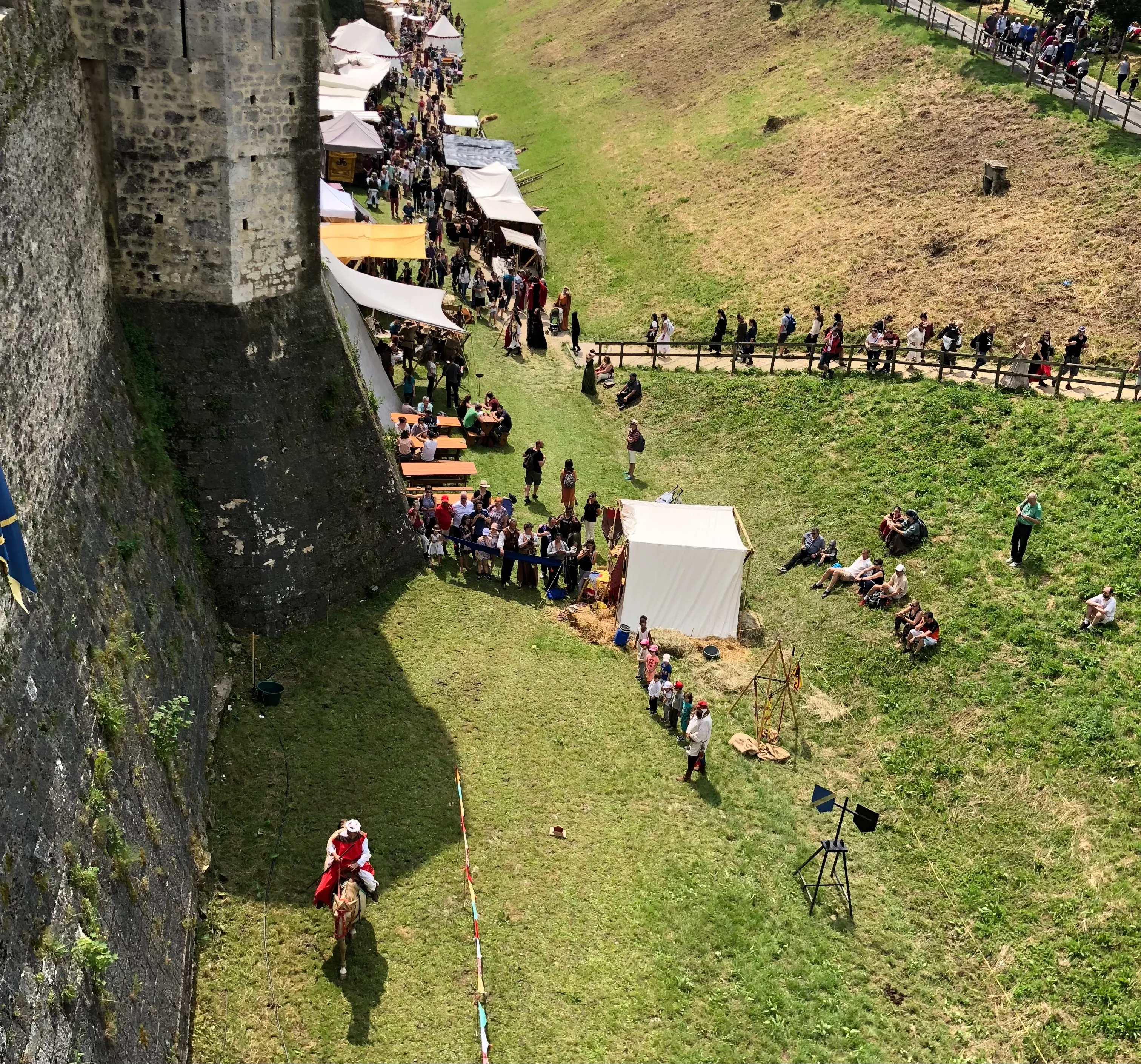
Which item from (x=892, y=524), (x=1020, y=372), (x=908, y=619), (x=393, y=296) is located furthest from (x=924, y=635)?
(x=393, y=296)

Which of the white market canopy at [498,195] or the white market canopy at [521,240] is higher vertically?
the white market canopy at [498,195]

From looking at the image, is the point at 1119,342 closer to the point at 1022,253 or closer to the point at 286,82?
Result: the point at 1022,253

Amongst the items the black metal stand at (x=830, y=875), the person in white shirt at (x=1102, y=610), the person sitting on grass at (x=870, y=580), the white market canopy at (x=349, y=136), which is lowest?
the black metal stand at (x=830, y=875)

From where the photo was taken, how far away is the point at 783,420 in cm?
2281

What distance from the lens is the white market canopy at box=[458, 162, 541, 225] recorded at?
31.8 m

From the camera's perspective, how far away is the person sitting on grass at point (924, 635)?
1589 centimetres

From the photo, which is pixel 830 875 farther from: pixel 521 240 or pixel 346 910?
pixel 521 240

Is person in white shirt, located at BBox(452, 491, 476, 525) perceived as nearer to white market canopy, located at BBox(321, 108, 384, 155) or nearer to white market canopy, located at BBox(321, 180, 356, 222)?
white market canopy, located at BBox(321, 180, 356, 222)

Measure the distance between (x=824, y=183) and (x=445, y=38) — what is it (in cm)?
3460

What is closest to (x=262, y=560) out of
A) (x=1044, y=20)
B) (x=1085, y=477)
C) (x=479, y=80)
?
(x=1085, y=477)

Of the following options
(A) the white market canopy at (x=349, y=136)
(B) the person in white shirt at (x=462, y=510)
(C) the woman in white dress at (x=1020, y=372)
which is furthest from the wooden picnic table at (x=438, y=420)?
(A) the white market canopy at (x=349, y=136)

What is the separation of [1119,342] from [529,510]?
12.2m

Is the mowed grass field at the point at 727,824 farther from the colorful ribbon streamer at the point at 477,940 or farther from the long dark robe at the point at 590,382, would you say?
the long dark robe at the point at 590,382

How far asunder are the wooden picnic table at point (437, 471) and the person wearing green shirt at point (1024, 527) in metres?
9.08
